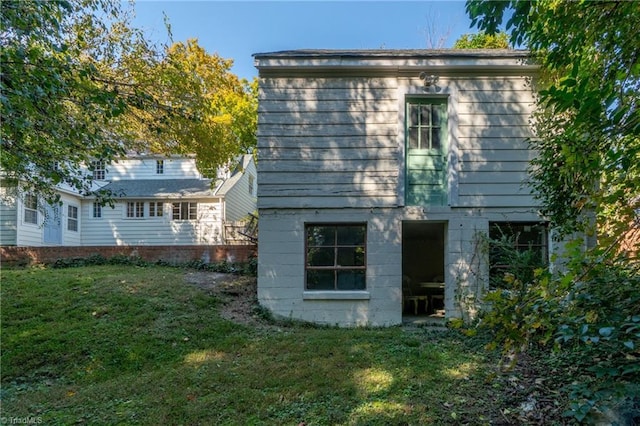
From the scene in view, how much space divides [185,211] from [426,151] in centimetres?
1295

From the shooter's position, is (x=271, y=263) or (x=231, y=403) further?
(x=271, y=263)

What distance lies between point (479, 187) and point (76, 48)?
292 inches

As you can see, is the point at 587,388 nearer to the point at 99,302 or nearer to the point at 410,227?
the point at 410,227

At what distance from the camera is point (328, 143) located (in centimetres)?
774

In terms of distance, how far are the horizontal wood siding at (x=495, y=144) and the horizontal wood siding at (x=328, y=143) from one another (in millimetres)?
1398

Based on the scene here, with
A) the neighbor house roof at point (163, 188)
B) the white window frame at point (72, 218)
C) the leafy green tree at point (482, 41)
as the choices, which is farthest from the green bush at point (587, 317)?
the white window frame at point (72, 218)

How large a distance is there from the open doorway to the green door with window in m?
1.79

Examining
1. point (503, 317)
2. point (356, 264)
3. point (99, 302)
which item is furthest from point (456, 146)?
point (99, 302)

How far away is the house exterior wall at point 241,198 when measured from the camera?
18.2 meters

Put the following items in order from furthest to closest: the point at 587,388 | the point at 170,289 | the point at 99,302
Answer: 1. the point at 170,289
2. the point at 99,302
3. the point at 587,388

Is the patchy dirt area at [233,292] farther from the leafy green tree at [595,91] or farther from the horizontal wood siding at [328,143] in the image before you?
the leafy green tree at [595,91]

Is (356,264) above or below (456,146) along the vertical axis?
below

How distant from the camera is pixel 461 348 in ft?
18.8

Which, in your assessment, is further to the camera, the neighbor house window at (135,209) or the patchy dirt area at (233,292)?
the neighbor house window at (135,209)
